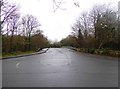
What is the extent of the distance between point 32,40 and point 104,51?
42455mm

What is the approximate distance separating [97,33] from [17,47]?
81.7ft

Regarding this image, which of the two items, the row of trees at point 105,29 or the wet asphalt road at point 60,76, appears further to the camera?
the row of trees at point 105,29

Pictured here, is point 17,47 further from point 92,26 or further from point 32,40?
point 92,26

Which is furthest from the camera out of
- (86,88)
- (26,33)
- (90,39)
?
(26,33)

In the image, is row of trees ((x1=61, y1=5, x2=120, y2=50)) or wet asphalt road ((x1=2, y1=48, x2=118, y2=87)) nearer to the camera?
wet asphalt road ((x1=2, y1=48, x2=118, y2=87))

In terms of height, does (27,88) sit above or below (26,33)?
below

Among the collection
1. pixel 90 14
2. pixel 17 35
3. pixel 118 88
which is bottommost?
pixel 118 88

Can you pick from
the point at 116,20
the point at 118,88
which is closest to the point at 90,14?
the point at 116,20

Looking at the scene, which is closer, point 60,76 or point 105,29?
point 60,76

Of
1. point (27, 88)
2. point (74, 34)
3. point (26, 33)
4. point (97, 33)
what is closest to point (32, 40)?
point (26, 33)

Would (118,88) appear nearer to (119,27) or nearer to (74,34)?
(119,27)

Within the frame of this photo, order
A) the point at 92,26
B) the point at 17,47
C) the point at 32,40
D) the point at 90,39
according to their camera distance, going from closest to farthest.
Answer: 1. the point at 92,26
2. the point at 90,39
3. the point at 17,47
4. the point at 32,40

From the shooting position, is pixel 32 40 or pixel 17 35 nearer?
pixel 17 35

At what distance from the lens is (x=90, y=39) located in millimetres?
64438
